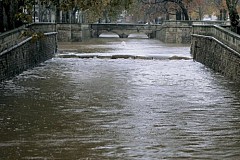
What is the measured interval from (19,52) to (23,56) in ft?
4.17

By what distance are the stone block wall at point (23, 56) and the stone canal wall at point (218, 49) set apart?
7.63 m

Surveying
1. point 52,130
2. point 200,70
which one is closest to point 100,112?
point 52,130

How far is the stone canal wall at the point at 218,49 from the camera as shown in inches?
874

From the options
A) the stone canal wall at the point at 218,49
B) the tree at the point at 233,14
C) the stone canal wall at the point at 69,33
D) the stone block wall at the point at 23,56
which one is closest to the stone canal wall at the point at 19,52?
the stone block wall at the point at 23,56

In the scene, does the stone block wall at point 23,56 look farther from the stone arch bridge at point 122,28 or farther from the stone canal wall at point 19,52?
the stone arch bridge at point 122,28

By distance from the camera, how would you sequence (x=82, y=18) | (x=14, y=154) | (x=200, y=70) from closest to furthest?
(x=14, y=154), (x=200, y=70), (x=82, y=18)

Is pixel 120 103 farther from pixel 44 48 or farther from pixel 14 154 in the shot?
pixel 44 48

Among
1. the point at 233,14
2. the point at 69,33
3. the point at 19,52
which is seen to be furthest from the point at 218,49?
the point at 69,33

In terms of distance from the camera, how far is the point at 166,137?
11969mm

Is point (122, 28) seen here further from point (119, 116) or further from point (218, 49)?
point (119, 116)

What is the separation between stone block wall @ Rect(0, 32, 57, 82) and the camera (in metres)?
21.5

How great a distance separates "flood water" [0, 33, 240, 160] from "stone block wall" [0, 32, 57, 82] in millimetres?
491

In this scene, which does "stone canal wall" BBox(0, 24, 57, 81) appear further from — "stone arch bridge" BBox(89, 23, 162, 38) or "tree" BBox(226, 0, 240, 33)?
"stone arch bridge" BBox(89, 23, 162, 38)

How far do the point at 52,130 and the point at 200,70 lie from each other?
16.2 meters
